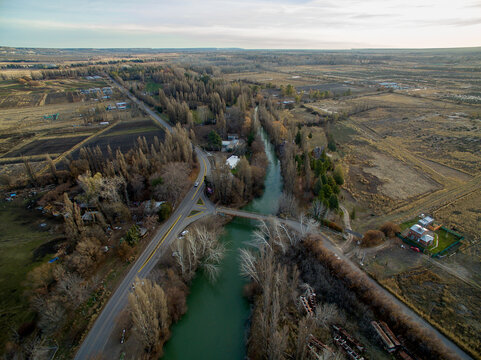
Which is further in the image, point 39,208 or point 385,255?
point 39,208

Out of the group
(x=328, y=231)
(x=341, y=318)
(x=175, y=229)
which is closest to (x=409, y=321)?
(x=341, y=318)

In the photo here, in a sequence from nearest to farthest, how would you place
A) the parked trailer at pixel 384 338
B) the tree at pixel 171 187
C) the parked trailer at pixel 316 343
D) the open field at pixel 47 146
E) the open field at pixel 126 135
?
1. the parked trailer at pixel 384 338
2. the parked trailer at pixel 316 343
3. the tree at pixel 171 187
4. the open field at pixel 47 146
5. the open field at pixel 126 135

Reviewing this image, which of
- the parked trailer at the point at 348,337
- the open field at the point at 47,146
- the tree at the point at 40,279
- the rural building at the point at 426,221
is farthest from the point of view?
the open field at the point at 47,146

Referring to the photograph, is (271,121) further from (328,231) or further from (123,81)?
(123,81)

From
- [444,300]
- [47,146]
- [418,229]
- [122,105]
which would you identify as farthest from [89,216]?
[122,105]

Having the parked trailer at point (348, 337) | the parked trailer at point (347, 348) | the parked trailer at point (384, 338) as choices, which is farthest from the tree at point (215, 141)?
the parked trailer at point (384, 338)

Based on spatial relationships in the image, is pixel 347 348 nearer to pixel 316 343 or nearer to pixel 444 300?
pixel 316 343

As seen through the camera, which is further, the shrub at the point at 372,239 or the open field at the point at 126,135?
the open field at the point at 126,135

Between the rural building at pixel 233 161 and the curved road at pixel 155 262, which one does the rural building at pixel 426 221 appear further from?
the rural building at pixel 233 161
